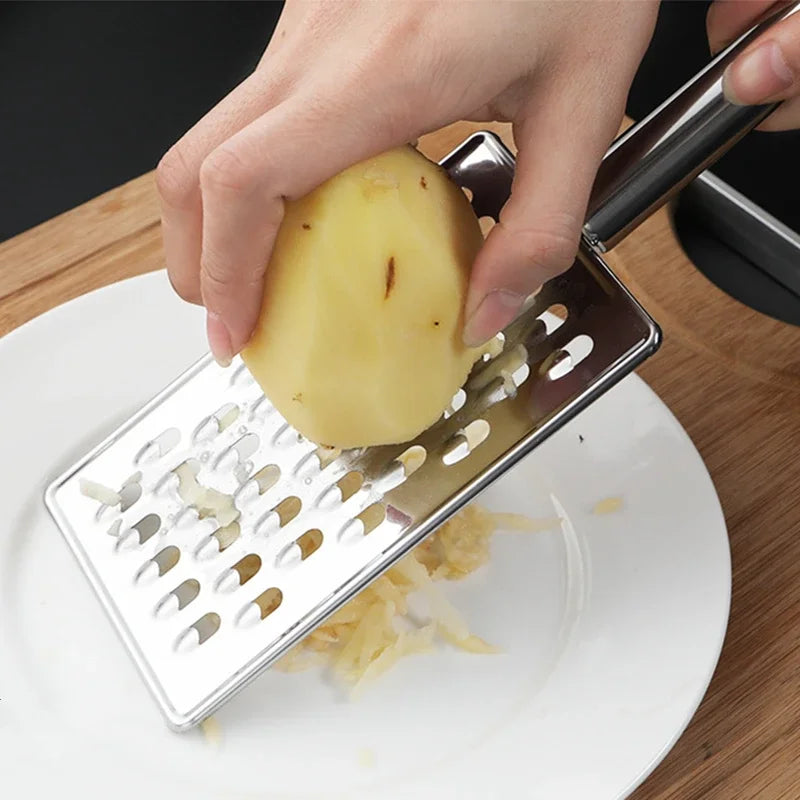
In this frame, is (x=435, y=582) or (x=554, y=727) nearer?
(x=554, y=727)

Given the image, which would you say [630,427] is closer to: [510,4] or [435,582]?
[435,582]

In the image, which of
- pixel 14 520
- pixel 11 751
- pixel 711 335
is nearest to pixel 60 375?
pixel 14 520

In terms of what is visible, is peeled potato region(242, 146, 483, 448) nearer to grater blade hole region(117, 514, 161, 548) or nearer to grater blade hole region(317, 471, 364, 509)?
grater blade hole region(317, 471, 364, 509)

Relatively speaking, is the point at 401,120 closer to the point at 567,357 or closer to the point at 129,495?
the point at 567,357

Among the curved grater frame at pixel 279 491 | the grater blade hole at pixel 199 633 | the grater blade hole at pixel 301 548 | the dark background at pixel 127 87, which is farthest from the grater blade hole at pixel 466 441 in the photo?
the dark background at pixel 127 87

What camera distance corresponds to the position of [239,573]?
92 centimetres

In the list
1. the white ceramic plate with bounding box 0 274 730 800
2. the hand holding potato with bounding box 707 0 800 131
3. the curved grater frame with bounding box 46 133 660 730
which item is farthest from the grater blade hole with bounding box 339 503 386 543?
the hand holding potato with bounding box 707 0 800 131

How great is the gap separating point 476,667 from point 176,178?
1.44ft

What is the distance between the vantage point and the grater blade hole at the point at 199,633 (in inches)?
35.5

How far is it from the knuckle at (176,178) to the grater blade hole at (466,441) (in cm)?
27

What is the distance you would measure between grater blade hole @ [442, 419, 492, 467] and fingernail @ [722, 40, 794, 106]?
0.31 metres

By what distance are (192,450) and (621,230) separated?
1.33ft

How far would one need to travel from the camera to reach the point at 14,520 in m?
1.01

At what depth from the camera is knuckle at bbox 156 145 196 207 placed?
0.79 meters
